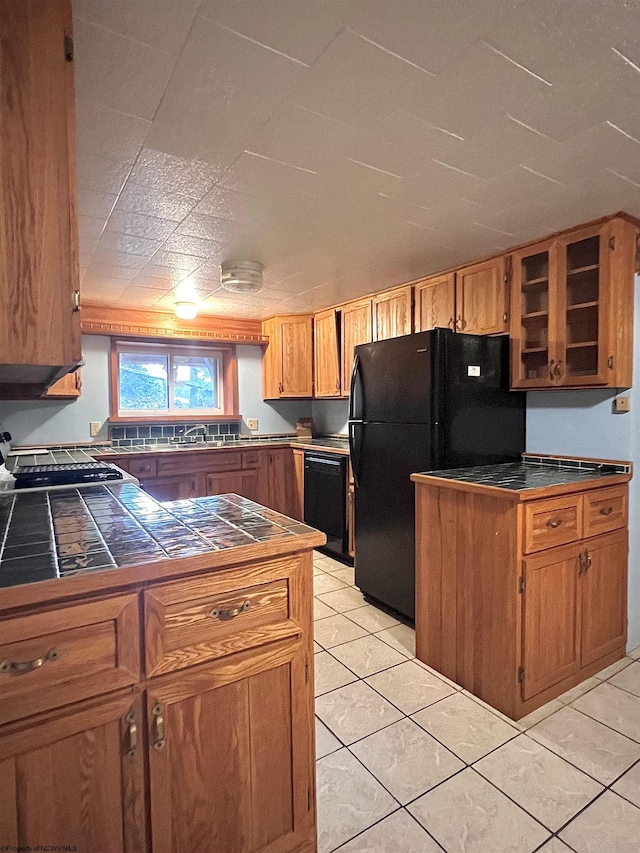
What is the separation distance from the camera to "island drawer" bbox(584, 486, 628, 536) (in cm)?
210

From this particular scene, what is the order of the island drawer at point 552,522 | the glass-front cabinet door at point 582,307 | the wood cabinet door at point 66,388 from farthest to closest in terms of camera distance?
the wood cabinet door at point 66,388 → the glass-front cabinet door at point 582,307 → the island drawer at point 552,522

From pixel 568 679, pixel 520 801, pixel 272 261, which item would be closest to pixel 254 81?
pixel 272 261

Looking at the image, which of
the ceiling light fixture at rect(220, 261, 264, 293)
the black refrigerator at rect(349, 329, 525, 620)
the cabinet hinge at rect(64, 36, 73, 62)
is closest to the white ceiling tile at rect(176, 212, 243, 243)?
the ceiling light fixture at rect(220, 261, 264, 293)

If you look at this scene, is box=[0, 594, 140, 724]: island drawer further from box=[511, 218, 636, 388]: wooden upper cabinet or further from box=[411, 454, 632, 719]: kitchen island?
box=[511, 218, 636, 388]: wooden upper cabinet

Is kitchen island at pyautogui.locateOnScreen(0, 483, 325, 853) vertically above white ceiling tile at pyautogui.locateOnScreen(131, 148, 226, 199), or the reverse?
white ceiling tile at pyautogui.locateOnScreen(131, 148, 226, 199)

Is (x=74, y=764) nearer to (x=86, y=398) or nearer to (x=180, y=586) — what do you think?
(x=180, y=586)

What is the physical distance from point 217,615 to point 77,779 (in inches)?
15.4

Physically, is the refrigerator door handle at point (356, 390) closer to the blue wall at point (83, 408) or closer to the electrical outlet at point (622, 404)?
the electrical outlet at point (622, 404)

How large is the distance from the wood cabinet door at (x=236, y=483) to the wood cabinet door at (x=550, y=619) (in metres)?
2.71

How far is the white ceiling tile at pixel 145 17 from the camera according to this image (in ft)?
3.28

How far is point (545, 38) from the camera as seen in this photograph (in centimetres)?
112

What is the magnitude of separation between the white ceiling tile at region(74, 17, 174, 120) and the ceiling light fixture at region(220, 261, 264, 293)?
146cm

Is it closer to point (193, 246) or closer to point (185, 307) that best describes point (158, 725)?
point (193, 246)

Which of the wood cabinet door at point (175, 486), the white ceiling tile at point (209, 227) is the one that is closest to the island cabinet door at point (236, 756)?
the white ceiling tile at point (209, 227)
